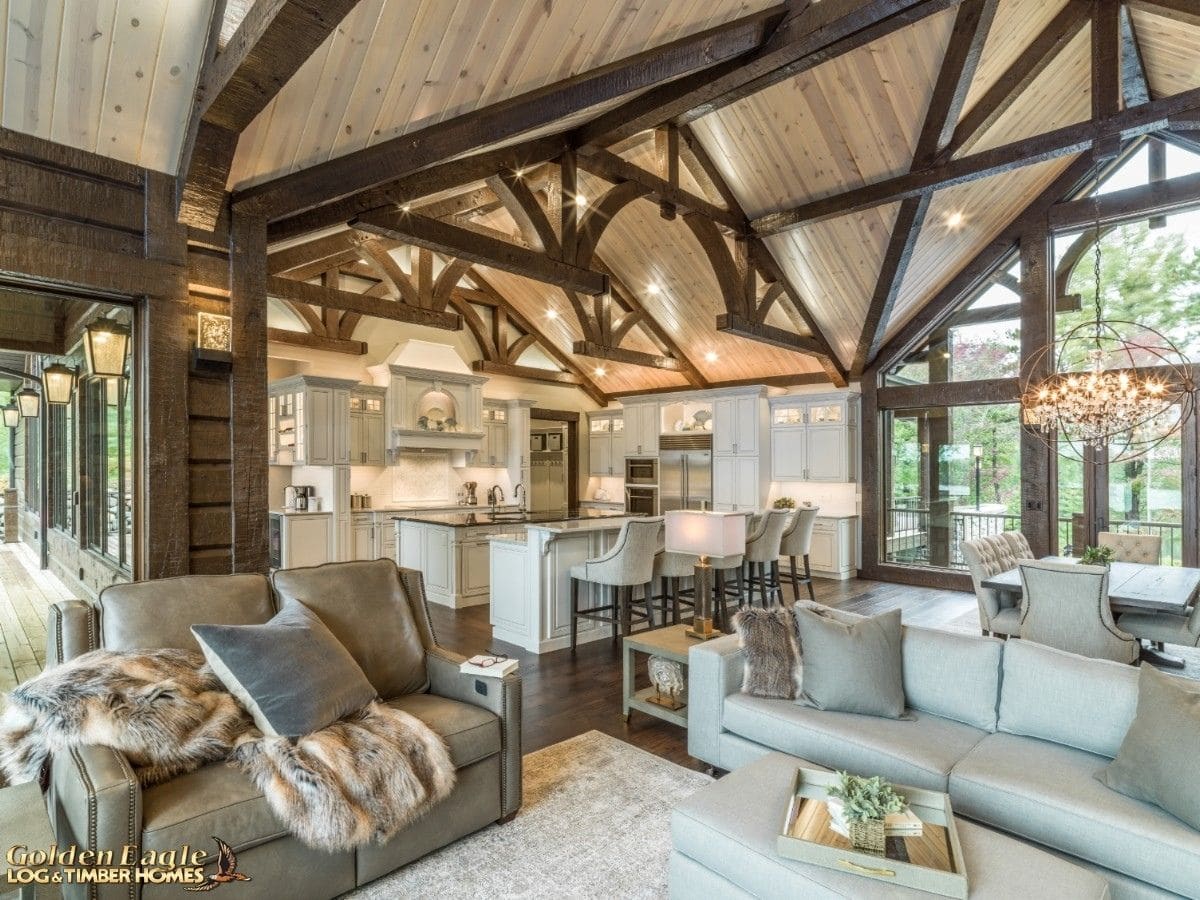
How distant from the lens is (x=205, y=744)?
1977 millimetres

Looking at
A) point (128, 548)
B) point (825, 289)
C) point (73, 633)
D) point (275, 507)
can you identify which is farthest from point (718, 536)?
point (275, 507)

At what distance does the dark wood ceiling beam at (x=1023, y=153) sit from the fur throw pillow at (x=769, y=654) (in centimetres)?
432

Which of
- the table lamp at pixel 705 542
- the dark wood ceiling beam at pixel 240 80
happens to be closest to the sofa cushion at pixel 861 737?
the table lamp at pixel 705 542

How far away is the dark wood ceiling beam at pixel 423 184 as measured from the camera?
3.75 meters

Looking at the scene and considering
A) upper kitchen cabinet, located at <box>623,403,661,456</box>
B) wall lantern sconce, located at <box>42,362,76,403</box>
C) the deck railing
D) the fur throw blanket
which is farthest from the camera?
upper kitchen cabinet, located at <box>623,403,661,456</box>

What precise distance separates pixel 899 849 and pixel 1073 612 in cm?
285

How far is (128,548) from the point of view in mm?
3211

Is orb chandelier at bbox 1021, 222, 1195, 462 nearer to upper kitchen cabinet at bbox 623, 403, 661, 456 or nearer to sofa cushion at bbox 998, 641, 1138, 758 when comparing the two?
sofa cushion at bbox 998, 641, 1138, 758

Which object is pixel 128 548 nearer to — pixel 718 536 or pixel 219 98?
pixel 219 98

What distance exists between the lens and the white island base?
4.96m

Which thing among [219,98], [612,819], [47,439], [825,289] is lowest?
[612,819]

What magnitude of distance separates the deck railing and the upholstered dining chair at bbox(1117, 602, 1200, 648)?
7.68 feet

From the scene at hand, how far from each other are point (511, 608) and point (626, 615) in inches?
40.8

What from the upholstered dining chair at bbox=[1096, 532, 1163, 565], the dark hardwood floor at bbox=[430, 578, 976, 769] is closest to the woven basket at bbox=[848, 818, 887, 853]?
the dark hardwood floor at bbox=[430, 578, 976, 769]
